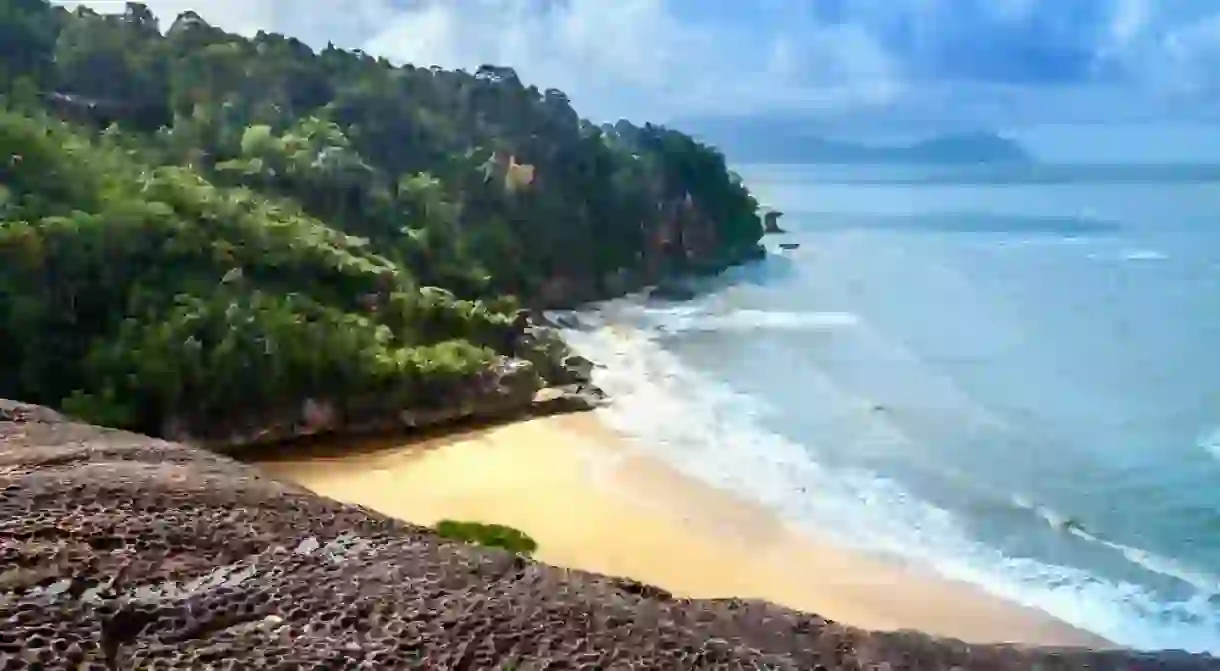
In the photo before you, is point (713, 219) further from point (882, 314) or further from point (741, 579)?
point (741, 579)

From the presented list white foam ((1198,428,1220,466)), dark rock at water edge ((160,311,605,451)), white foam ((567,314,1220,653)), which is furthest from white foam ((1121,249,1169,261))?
dark rock at water edge ((160,311,605,451))

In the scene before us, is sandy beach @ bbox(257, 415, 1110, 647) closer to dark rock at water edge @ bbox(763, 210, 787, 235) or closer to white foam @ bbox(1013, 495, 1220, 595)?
white foam @ bbox(1013, 495, 1220, 595)

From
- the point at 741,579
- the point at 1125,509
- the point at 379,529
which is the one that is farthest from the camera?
the point at 1125,509

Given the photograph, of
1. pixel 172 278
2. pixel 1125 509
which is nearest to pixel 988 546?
pixel 1125 509

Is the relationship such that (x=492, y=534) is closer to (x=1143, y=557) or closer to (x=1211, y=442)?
Result: (x=1143, y=557)

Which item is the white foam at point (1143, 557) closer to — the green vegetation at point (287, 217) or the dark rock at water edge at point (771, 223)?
the green vegetation at point (287, 217)

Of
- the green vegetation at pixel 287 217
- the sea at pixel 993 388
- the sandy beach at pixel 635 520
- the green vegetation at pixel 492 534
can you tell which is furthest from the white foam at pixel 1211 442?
the green vegetation at pixel 287 217
